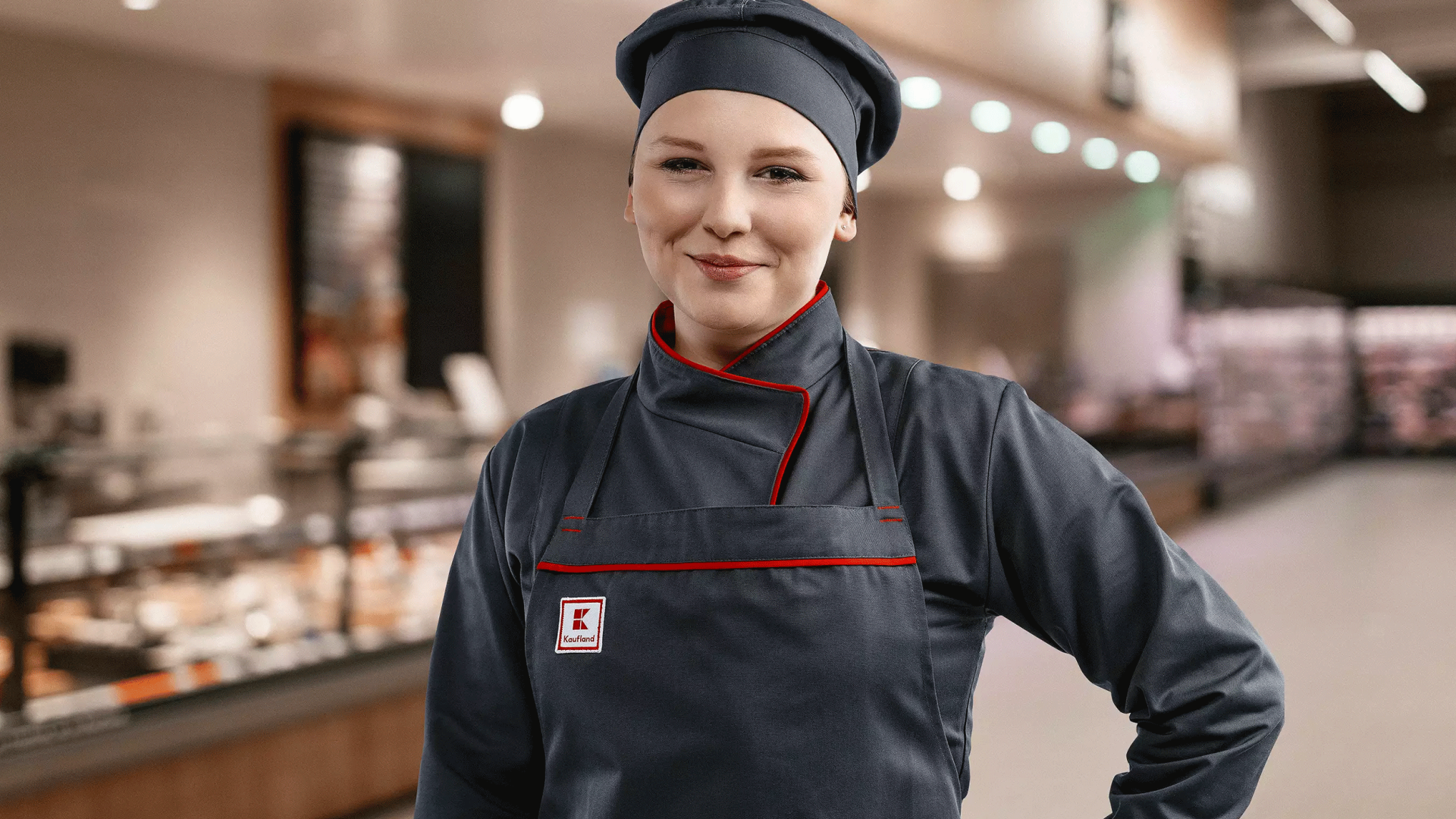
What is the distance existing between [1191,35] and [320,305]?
236 inches

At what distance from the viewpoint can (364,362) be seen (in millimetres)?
7660

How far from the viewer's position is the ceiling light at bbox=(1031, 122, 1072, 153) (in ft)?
24.1

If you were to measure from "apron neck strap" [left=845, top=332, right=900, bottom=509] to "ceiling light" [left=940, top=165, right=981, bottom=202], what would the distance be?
915 cm

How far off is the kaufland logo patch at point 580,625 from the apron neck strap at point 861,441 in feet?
A: 0.25

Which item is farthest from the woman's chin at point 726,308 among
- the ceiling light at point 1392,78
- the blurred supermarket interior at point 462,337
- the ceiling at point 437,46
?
the ceiling light at point 1392,78

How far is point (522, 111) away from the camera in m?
7.69

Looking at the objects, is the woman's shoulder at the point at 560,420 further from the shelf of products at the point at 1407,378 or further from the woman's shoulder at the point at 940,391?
the shelf of products at the point at 1407,378

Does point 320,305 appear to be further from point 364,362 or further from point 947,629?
point 947,629

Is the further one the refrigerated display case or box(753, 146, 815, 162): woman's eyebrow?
the refrigerated display case

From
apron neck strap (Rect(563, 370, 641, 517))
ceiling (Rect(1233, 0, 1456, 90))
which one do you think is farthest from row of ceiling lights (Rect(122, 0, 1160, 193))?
apron neck strap (Rect(563, 370, 641, 517))

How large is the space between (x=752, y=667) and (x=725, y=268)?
33 cm

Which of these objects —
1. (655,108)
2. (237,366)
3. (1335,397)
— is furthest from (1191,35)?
(655,108)

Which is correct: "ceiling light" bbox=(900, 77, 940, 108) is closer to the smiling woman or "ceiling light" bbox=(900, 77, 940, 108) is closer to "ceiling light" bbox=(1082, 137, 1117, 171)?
"ceiling light" bbox=(1082, 137, 1117, 171)

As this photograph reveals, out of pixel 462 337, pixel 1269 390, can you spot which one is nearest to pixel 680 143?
pixel 462 337
